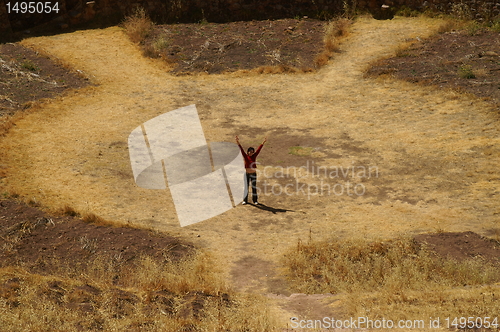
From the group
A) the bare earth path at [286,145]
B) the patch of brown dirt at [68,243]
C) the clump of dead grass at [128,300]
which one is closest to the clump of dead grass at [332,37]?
the bare earth path at [286,145]

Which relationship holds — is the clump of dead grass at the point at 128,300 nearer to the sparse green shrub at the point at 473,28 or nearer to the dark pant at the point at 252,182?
the dark pant at the point at 252,182

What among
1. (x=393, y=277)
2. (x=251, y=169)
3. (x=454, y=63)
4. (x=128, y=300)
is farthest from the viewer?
(x=454, y=63)

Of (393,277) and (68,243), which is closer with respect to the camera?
(393,277)

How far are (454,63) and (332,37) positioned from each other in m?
5.48

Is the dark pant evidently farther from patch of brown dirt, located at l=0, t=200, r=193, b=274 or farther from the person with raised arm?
patch of brown dirt, located at l=0, t=200, r=193, b=274

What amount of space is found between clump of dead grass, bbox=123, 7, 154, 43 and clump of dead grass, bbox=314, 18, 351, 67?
308 inches

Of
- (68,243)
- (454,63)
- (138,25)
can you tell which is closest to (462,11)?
(454,63)

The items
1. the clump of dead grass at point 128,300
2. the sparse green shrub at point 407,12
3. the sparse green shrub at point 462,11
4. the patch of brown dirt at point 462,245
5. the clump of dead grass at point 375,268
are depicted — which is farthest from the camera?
the sparse green shrub at point 407,12

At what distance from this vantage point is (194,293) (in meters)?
10.2

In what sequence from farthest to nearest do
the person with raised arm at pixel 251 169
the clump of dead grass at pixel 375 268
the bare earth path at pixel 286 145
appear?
the person with raised arm at pixel 251 169
the bare earth path at pixel 286 145
the clump of dead grass at pixel 375 268

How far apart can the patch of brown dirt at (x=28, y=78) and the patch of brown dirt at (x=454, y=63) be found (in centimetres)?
1157

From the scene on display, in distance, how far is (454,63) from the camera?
22344 mm

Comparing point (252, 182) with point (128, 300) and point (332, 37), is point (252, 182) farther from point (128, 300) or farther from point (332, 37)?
point (332, 37)

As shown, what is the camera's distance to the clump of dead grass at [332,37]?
2414cm
